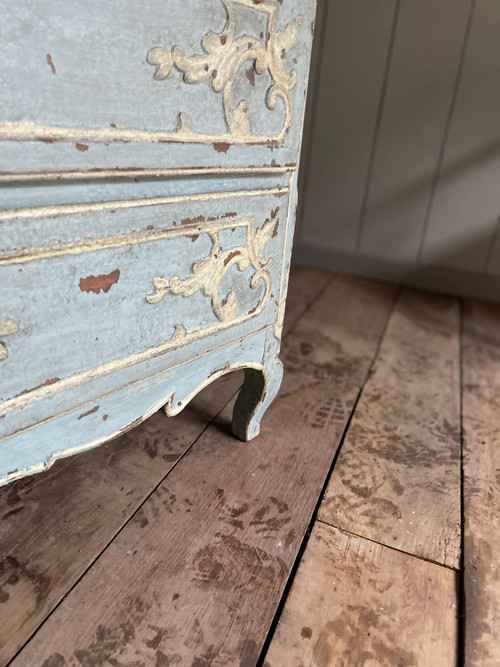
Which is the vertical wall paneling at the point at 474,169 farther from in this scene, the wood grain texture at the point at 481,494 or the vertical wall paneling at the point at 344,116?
the wood grain texture at the point at 481,494

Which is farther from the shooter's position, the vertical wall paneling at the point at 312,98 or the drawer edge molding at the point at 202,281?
the vertical wall paneling at the point at 312,98

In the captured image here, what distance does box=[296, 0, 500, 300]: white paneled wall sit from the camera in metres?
1.43

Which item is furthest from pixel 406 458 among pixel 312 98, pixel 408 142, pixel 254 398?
pixel 312 98

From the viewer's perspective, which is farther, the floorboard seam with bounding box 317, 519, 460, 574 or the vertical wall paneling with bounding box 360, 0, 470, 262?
the vertical wall paneling with bounding box 360, 0, 470, 262

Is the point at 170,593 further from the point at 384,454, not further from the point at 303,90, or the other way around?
the point at 303,90

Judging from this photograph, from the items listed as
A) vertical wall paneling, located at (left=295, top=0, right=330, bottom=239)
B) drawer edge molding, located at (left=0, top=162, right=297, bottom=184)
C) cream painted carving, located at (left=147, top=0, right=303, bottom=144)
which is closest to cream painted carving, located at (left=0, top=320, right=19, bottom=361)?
drawer edge molding, located at (left=0, top=162, right=297, bottom=184)

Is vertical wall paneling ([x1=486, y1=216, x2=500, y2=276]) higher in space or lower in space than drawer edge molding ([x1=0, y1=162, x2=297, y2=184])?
lower

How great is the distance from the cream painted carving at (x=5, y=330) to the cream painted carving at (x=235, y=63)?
246 mm

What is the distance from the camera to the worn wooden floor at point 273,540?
0.51 m

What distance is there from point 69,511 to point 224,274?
0.38m

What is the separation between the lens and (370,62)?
152cm

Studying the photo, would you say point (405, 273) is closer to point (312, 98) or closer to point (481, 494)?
point (312, 98)

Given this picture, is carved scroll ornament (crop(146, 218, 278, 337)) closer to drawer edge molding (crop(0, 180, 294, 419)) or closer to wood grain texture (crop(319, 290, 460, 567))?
drawer edge molding (crop(0, 180, 294, 419))

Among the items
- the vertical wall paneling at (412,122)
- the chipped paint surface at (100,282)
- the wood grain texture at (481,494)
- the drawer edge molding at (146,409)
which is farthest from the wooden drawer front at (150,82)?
the vertical wall paneling at (412,122)
